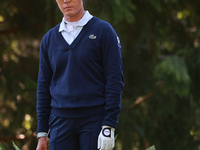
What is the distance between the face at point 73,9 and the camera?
101 inches

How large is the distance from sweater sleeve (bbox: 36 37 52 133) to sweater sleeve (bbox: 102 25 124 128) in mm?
429

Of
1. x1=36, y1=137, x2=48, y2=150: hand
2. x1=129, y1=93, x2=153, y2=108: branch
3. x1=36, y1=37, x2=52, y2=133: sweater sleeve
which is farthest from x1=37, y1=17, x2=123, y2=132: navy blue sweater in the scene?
x1=129, y1=93, x2=153, y2=108: branch

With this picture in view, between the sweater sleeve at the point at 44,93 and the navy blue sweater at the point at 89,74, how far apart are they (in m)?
0.12

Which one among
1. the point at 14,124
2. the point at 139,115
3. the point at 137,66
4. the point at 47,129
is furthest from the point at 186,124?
the point at 47,129

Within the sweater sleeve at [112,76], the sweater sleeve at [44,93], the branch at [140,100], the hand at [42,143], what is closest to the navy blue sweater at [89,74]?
the sweater sleeve at [112,76]

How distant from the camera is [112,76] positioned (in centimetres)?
247

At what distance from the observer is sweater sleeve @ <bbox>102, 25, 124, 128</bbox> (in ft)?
7.97

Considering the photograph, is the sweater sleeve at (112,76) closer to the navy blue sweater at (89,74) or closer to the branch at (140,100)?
the navy blue sweater at (89,74)

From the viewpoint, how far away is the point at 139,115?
8133mm

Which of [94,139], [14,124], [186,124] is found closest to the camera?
[94,139]

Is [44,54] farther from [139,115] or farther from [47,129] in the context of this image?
[139,115]

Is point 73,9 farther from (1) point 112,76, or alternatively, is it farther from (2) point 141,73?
(2) point 141,73

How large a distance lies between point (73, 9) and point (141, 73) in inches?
239

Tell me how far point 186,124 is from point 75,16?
20.3 ft
